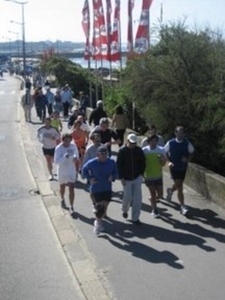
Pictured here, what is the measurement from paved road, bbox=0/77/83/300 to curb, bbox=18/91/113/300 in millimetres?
85

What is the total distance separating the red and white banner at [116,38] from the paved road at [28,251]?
39.0 feet

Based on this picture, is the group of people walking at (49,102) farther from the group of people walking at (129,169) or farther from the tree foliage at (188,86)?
the group of people walking at (129,169)

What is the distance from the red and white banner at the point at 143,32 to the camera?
19.3m

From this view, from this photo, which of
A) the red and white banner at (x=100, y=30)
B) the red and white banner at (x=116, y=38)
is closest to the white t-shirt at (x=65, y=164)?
the red and white banner at (x=116, y=38)

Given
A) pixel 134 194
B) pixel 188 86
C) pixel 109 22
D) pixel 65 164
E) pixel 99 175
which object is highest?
pixel 109 22

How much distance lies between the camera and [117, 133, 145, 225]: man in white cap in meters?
10.2

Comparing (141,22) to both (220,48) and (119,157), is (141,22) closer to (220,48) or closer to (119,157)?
(220,48)

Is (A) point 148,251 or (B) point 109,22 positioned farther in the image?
(B) point 109,22

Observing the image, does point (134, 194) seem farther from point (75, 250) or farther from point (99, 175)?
point (75, 250)

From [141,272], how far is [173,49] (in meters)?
9.53

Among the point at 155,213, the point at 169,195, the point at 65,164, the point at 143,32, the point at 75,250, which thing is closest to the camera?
the point at 75,250

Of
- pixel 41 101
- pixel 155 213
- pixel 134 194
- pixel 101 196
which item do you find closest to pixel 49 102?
pixel 41 101

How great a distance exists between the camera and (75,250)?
8961mm

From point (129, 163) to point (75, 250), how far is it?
6.64 ft
